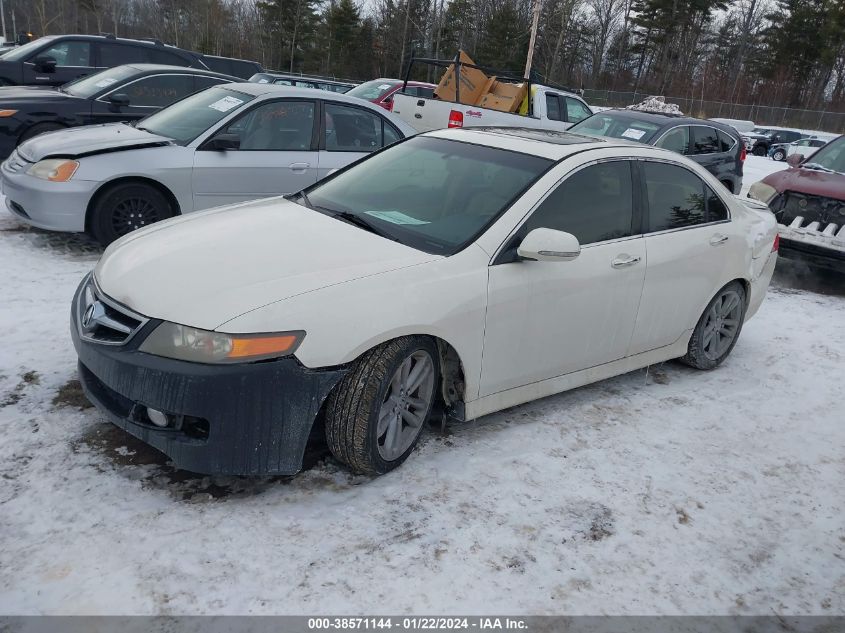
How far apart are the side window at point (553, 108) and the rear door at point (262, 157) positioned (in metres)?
7.84

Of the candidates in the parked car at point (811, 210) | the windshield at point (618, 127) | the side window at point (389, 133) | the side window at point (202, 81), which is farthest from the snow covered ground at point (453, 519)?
the windshield at point (618, 127)

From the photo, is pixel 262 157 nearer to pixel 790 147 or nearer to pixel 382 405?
pixel 382 405

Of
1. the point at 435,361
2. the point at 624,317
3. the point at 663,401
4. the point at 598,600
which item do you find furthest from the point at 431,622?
the point at 663,401

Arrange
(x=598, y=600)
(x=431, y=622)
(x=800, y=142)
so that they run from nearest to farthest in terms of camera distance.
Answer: (x=431, y=622), (x=598, y=600), (x=800, y=142)

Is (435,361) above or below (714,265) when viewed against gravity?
below

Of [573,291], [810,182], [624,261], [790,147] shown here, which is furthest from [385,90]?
[790,147]

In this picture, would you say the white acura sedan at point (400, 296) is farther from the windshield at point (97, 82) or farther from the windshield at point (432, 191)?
the windshield at point (97, 82)

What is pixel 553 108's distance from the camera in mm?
13805

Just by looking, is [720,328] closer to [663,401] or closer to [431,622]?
[663,401]

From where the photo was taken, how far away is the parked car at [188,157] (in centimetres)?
589

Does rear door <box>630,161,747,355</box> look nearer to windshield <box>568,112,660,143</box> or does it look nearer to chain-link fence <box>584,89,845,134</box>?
windshield <box>568,112,660,143</box>

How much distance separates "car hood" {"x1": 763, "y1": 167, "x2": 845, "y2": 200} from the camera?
776 centimetres

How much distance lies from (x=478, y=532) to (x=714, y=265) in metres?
2.84

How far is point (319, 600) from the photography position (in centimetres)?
252
